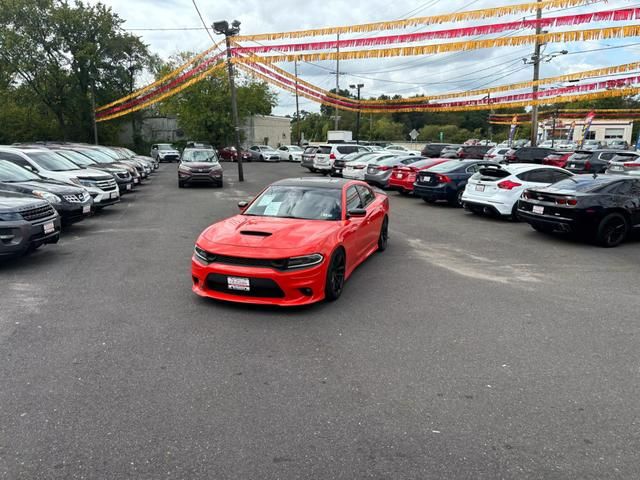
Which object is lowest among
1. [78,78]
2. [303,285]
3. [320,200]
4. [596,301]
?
[596,301]

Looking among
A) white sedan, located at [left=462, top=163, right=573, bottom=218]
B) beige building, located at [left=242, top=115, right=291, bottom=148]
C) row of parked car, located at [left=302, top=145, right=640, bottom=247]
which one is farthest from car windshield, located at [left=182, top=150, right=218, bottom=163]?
beige building, located at [left=242, top=115, right=291, bottom=148]

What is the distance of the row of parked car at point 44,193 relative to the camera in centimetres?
718

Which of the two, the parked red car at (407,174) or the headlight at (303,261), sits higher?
the parked red car at (407,174)

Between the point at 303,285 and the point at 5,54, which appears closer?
the point at 303,285

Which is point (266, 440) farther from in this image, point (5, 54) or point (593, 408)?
point (5, 54)

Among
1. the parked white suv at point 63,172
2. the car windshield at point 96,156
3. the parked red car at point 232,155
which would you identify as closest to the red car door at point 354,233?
the parked white suv at point 63,172

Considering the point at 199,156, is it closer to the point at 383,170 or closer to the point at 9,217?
the point at 383,170

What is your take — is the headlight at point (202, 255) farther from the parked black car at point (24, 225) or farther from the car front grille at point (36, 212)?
the car front grille at point (36, 212)

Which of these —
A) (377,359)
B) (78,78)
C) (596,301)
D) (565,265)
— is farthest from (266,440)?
(78,78)

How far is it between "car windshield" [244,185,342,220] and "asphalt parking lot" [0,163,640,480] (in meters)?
1.07

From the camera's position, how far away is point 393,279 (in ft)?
23.3

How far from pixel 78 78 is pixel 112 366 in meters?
44.7

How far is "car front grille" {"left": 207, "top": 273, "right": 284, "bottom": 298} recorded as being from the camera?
540 centimetres

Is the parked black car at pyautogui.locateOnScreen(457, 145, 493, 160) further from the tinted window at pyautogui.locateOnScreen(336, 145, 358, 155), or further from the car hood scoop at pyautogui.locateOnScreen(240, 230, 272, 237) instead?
the car hood scoop at pyautogui.locateOnScreen(240, 230, 272, 237)
